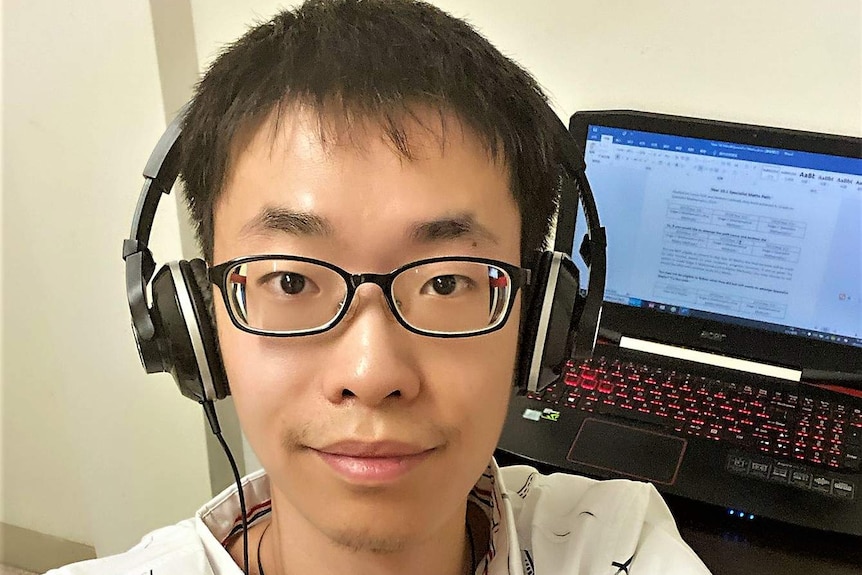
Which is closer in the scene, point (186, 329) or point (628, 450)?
point (186, 329)

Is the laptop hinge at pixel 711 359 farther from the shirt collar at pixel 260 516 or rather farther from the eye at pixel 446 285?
the eye at pixel 446 285

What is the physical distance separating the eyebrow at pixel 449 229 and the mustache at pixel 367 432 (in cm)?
16

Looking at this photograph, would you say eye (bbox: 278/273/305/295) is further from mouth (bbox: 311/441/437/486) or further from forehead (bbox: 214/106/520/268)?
mouth (bbox: 311/441/437/486)

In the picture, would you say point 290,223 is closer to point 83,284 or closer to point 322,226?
point 322,226

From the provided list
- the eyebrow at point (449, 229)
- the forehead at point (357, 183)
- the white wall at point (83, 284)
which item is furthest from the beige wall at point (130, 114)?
the eyebrow at point (449, 229)

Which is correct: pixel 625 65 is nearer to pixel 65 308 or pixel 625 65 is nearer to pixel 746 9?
pixel 746 9

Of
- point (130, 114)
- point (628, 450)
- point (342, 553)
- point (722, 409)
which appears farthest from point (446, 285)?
point (130, 114)

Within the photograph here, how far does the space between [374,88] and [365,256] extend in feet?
0.53

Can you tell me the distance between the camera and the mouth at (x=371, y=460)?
26.6 inches

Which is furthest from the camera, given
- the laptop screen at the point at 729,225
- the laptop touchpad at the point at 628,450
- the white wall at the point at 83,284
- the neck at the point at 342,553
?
the white wall at the point at 83,284

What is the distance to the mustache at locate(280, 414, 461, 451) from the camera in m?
0.67

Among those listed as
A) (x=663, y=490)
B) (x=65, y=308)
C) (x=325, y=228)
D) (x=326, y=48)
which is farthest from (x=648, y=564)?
(x=65, y=308)

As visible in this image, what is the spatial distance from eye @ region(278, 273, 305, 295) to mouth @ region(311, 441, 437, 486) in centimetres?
14

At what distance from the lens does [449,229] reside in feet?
2.26
